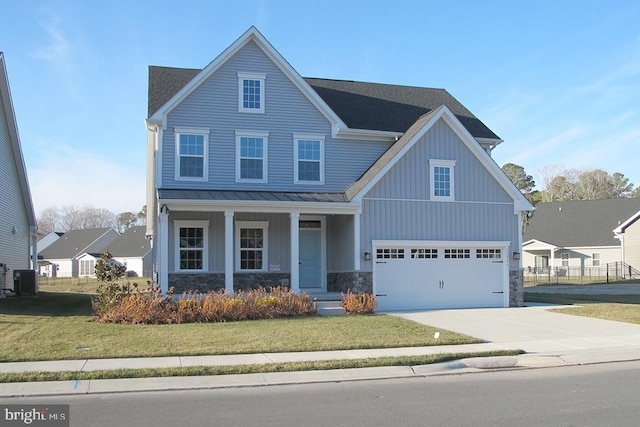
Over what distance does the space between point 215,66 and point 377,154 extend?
22.6 feet

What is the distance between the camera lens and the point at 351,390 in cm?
919

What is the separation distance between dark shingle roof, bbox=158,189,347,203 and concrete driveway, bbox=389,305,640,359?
4.82m

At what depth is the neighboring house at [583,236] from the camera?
148 feet

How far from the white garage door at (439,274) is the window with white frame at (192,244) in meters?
5.87

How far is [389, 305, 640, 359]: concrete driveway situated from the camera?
1290cm

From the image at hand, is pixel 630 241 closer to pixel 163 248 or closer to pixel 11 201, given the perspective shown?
pixel 163 248

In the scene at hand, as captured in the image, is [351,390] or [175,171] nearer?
[351,390]

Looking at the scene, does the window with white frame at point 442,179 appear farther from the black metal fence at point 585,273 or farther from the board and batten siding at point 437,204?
the black metal fence at point 585,273

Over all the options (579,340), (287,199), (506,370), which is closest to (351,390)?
(506,370)

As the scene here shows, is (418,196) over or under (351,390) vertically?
over

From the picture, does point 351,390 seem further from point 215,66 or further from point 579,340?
point 215,66

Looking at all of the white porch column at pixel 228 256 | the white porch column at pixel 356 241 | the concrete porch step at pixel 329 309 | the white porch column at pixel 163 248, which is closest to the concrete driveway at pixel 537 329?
the concrete porch step at pixel 329 309

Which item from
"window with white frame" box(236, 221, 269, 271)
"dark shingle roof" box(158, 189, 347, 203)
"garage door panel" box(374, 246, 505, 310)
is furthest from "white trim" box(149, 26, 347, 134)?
"garage door panel" box(374, 246, 505, 310)

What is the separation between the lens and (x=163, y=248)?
61.5ft
